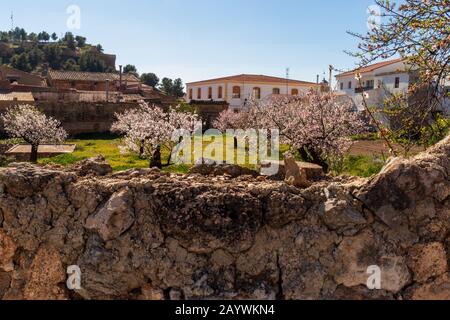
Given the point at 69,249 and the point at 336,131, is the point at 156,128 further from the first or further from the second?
the point at 69,249

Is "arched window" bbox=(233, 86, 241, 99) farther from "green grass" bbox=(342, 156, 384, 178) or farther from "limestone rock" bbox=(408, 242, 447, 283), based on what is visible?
"limestone rock" bbox=(408, 242, 447, 283)

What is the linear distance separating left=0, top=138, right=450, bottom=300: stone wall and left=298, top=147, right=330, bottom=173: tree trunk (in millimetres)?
9612

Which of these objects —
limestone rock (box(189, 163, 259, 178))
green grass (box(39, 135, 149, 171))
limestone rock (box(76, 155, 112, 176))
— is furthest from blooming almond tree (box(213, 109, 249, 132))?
limestone rock (box(76, 155, 112, 176))

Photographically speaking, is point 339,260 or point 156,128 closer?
point 339,260

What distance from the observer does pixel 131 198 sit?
3275 millimetres

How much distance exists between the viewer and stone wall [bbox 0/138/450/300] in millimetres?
3158

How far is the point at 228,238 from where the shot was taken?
126 inches

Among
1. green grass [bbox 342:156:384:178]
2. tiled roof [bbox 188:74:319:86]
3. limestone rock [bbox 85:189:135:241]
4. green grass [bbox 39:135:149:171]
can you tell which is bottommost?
green grass [bbox 39:135:149:171]

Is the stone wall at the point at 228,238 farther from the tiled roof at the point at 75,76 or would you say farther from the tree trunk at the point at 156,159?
the tiled roof at the point at 75,76

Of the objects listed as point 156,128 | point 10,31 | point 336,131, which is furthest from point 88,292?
point 10,31

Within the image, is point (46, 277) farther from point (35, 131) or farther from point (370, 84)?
point (370, 84)

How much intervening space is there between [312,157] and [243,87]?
3529 cm

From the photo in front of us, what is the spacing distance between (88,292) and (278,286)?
124 cm
